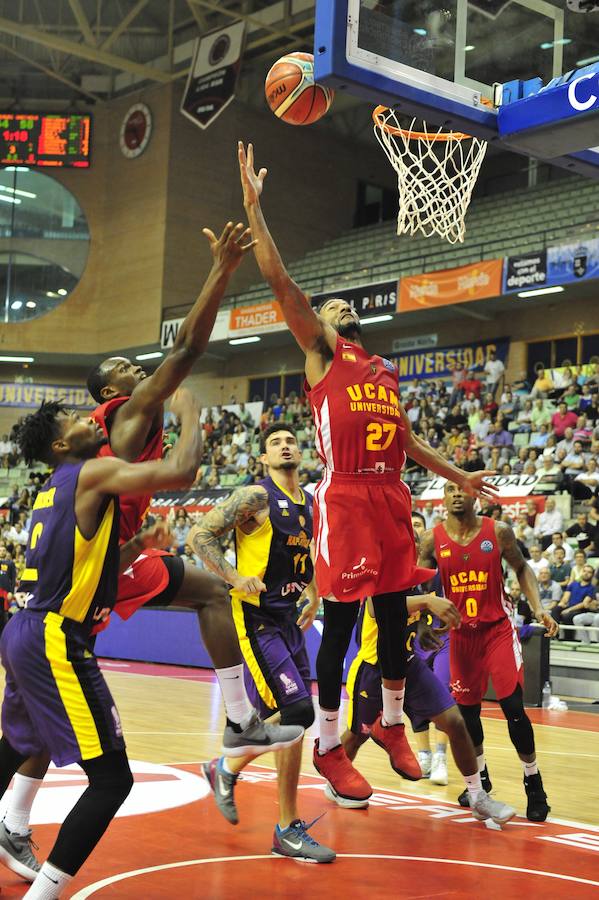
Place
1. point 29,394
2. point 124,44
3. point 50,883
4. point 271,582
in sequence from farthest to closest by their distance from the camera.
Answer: point 29,394 → point 124,44 → point 271,582 → point 50,883

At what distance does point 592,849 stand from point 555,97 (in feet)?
12.9

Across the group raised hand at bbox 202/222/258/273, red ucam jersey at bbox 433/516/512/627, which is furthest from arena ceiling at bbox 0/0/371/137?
raised hand at bbox 202/222/258/273

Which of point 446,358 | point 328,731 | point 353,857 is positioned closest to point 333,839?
point 353,857

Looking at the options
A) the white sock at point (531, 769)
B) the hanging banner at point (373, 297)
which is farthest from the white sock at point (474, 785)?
the hanging banner at point (373, 297)

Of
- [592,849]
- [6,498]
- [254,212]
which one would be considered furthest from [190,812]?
[6,498]

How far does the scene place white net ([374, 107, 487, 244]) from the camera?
7805mm

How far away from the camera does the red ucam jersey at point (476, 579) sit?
21.6 ft

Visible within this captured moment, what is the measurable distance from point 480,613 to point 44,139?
27.2 metres

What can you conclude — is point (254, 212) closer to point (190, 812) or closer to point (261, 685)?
point (261, 685)

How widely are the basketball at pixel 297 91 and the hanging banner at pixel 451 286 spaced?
623 inches

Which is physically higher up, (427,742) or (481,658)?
(481,658)

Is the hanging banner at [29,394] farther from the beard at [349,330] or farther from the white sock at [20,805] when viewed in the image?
Answer: the white sock at [20,805]

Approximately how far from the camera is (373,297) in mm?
23516

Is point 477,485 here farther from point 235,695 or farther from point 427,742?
point 427,742
